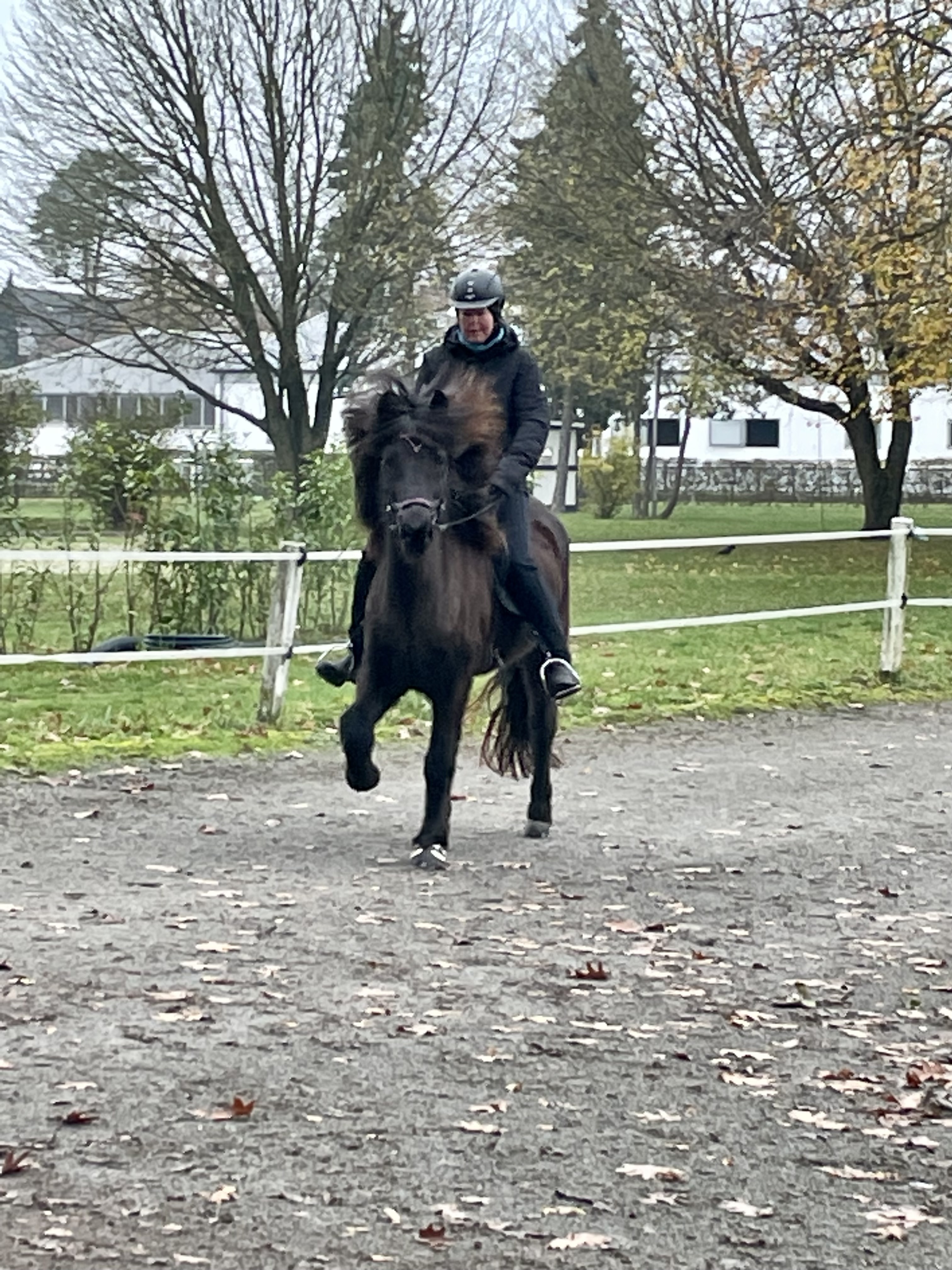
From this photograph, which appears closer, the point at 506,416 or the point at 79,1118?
the point at 79,1118

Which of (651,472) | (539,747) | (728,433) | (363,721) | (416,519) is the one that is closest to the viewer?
(416,519)

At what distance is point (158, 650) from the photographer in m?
17.0

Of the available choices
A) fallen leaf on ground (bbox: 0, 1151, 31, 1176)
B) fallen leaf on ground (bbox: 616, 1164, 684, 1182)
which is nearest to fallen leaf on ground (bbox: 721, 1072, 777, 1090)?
fallen leaf on ground (bbox: 616, 1164, 684, 1182)

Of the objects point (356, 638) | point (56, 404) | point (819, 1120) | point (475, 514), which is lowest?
point (819, 1120)

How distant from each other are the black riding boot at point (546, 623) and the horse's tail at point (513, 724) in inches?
13.6

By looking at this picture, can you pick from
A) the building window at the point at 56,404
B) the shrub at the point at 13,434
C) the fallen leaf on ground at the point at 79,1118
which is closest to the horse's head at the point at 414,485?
the fallen leaf on ground at the point at 79,1118

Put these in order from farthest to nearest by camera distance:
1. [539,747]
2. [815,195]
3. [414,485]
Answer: [815,195] → [539,747] → [414,485]

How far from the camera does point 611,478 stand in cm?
5925

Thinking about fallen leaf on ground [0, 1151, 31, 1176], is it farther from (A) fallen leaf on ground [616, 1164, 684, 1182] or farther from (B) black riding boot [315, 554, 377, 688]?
(B) black riding boot [315, 554, 377, 688]

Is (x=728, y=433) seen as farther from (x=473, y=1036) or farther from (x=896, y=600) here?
(x=473, y=1036)

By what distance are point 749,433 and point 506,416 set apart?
7988cm

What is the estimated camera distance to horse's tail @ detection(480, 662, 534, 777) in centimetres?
1061


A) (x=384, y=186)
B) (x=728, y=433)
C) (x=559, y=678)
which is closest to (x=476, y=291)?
(x=559, y=678)

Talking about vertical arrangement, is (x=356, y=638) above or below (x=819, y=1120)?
above
